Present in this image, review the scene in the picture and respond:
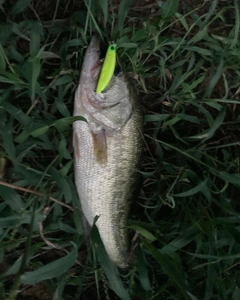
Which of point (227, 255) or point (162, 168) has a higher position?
point (162, 168)

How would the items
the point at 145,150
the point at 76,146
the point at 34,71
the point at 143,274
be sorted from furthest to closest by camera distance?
the point at 145,150 < the point at 143,274 < the point at 76,146 < the point at 34,71

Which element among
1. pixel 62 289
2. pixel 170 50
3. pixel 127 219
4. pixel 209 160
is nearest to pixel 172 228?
pixel 127 219

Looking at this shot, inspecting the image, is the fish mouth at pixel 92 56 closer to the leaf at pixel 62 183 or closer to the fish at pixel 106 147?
the fish at pixel 106 147

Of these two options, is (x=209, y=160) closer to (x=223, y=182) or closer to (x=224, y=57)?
(x=223, y=182)

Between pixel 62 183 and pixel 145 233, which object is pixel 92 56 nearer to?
pixel 62 183

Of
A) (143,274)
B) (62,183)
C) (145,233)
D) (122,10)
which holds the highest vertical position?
(122,10)

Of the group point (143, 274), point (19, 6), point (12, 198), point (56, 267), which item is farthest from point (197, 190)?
point (19, 6)

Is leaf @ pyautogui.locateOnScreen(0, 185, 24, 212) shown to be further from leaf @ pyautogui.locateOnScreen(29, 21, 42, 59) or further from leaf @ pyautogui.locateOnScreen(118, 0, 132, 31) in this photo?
leaf @ pyautogui.locateOnScreen(118, 0, 132, 31)
